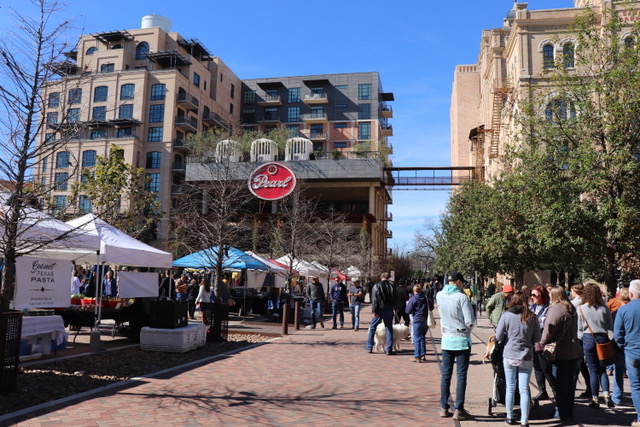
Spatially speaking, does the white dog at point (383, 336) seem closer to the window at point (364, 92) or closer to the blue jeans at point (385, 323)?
the blue jeans at point (385, 323)

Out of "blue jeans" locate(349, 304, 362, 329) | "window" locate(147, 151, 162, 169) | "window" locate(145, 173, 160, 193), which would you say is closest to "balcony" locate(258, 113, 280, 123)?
"window" locate(147, 151, 162, 169)

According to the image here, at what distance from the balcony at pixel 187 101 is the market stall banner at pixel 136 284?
55.0 meters

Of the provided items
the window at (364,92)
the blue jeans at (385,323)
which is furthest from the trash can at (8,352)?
the window at (364,92)

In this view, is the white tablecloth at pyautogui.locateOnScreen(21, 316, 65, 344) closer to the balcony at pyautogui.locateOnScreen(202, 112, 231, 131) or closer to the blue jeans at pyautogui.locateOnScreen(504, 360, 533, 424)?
the blue jeans at pyautogui.locateOnScreen(504, 360, 533, 424)

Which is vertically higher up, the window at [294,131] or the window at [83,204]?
the window at [294,131]

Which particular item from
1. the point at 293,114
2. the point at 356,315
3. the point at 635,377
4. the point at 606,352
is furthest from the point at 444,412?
the point at 293,114

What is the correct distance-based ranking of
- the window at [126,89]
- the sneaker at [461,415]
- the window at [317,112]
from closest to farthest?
1. the sneaker at [461,415]
2. the window at [126,89]
3. the window at [317,112]

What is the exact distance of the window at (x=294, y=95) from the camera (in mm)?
80875

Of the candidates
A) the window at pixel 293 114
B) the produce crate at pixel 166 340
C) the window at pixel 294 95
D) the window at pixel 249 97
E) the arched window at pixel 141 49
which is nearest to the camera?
the produce crate at pixel 166 340

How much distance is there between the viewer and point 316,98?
78500 millimetres

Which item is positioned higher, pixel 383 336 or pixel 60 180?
pixel 60 180

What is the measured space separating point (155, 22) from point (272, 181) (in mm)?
56013

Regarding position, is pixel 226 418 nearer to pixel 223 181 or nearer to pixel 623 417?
pixel 623 417

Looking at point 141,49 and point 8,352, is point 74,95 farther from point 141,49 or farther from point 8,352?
point 141,49
